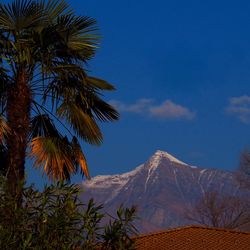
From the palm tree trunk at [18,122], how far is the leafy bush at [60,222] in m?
2.61

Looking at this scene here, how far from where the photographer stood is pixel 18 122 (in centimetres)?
1445

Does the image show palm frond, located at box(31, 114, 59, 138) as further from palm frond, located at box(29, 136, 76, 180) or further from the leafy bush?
the leafy bush

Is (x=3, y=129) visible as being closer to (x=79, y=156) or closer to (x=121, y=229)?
(x=79, y=156)

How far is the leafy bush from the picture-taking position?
10.8 metres

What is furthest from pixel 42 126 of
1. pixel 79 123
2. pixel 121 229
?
pixel 121 229

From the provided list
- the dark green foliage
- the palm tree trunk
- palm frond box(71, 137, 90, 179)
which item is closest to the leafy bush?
the dark green foliage

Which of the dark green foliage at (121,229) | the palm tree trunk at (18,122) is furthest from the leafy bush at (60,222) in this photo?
the palm tree trunk at (18,122)

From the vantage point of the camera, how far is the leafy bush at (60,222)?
35.3 ft

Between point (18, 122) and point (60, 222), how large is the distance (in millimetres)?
4122

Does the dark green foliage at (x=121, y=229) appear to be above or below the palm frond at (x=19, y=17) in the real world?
below

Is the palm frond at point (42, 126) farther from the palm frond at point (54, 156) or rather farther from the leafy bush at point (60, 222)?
the leafy bush at point (60, 222)

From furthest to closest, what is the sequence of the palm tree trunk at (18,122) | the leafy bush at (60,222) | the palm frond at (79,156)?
1. the palm frond at (79,156)
2. the palm tree trunk at (18,122)
3. the leafy bush at (60,222)

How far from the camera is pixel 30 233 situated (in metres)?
10.6

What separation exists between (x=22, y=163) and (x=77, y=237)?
11.7 ft
